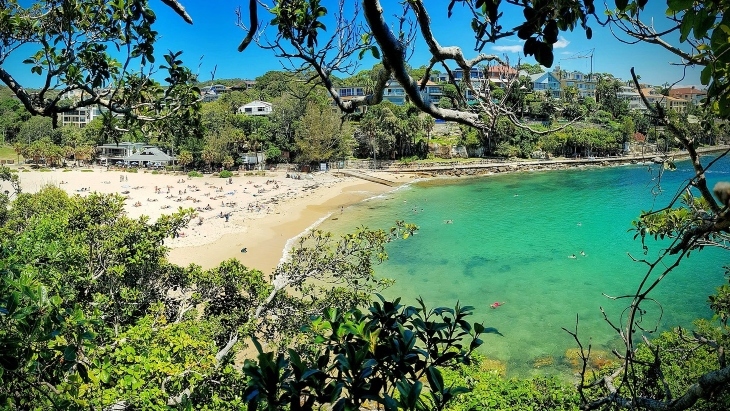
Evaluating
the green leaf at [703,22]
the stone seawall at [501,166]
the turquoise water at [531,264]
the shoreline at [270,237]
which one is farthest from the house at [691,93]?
the stone seawall at [501,166]

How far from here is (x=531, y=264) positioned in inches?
786

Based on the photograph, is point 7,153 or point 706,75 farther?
point 7,153

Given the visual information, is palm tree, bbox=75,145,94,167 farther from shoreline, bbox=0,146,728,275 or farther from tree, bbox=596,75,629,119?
tree, bbox=596,75,629,119

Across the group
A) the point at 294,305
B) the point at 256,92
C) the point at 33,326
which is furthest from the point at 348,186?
the point at 256,92

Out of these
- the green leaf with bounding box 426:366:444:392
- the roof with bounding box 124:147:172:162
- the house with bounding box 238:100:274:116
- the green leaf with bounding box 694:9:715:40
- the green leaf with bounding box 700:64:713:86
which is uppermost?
the house with bounding box 238:100:274:116

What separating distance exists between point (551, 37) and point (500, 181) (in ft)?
155

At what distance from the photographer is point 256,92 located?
269 feet

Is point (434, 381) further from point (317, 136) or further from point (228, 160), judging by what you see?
point (228, 160)

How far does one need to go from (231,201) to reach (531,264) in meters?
21.9

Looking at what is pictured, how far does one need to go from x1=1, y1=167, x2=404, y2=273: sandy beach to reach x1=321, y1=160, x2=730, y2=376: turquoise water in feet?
10.6

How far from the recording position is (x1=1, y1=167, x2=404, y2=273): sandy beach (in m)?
21.1

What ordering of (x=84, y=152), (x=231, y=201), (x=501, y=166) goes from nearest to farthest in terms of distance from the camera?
(x=231, y=201) → (x=84, y=152) → (x=501, y=166)

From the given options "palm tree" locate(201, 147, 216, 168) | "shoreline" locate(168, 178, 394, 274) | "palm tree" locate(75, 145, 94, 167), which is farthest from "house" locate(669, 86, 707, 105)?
"palm tree" locate(75, 145, 94, 167)

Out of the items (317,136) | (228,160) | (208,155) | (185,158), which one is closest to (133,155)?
(185,158)
